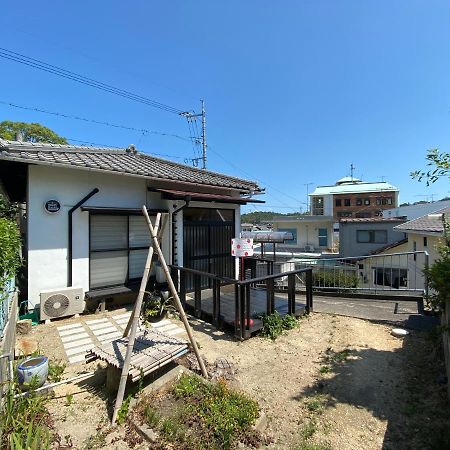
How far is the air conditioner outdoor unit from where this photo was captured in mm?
5387

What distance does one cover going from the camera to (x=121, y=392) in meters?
2.87

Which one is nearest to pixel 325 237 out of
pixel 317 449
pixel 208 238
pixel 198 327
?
pixel 208 238

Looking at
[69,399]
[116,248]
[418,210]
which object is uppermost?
[418,210]

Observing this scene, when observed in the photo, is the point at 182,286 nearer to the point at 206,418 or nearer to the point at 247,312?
the point at 247,312

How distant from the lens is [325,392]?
A: 343 centimetres

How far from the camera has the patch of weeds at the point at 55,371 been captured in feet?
11.3

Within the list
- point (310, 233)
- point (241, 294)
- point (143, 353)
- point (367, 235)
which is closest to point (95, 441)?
point (143, 353)

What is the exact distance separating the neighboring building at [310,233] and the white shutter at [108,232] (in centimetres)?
2606

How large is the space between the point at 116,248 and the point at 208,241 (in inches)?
96.2

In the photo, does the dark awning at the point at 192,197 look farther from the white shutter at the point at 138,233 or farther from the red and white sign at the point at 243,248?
the red and white sign at the point at 243,248

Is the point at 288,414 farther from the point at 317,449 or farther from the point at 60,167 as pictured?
the point at 60,167

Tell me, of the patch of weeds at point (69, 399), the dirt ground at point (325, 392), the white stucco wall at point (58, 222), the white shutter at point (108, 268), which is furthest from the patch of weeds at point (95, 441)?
the white shutter at point (108, 268)

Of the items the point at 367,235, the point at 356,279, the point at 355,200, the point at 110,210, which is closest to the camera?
the point at 110,210

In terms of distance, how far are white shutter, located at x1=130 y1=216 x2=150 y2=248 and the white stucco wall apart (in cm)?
59
